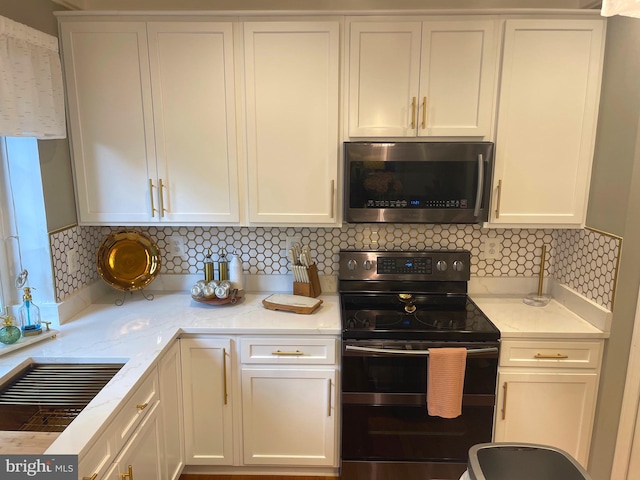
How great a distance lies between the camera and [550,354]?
2.08 m

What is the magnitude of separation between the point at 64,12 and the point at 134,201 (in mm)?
920

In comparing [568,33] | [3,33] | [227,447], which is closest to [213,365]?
[227,447]

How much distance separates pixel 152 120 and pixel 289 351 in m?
1.31

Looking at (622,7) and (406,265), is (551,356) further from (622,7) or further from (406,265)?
(622,7)

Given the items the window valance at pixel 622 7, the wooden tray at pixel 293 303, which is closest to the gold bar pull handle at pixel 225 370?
the wooden tray at pixel 293 303

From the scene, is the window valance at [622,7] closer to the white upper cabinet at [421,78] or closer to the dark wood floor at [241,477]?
the white upper cabinet at [421,78]

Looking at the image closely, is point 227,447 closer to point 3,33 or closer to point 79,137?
point 79,137

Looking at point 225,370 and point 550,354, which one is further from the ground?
point 550,354

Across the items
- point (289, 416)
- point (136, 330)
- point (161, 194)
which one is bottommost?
point (289, 416)

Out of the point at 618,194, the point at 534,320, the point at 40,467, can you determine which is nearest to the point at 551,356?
the point at 534,320

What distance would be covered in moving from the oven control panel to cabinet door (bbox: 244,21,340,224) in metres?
0.36

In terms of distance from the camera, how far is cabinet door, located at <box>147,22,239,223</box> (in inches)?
82.7

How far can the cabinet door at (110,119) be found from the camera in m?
2.10

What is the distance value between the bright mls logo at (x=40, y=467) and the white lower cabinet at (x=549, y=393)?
1774mm
